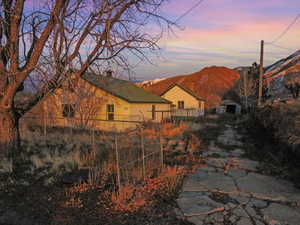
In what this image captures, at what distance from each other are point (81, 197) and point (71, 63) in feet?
11.1

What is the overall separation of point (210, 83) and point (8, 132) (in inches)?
3120

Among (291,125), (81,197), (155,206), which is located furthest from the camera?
(291,125)

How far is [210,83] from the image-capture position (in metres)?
78.0

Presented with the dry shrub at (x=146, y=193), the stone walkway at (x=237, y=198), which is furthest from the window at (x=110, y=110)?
the dry shrub at (x=146, y=193)

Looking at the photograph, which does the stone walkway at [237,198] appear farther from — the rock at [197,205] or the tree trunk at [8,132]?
the tree trunk at [8,132]

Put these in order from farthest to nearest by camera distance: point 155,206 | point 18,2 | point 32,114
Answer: point 32,114 → point 18,2 → point 155,206

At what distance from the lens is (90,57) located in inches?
211

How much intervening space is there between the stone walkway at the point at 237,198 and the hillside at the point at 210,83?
194 feet

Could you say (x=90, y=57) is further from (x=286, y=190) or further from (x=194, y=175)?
(x=286, y=190)

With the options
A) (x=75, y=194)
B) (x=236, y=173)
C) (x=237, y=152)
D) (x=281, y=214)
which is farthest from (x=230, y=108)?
(x=75, y=194)

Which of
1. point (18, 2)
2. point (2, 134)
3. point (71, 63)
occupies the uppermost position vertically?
point (18, 2)

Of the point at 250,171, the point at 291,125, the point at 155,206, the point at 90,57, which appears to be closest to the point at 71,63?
the point at 90,57

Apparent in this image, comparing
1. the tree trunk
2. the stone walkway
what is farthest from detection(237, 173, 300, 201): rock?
the tree trunk

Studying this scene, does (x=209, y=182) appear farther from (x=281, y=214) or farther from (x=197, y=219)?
(x=197, y=219)
